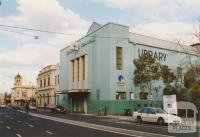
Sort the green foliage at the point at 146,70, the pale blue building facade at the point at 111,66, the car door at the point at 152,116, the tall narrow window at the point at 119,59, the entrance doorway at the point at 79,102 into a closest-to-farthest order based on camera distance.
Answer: the car door at the point at 152,116
the green foliage at the point at 146,70
the pale blue building facade at the point at 111,66
the tall narrow window at the point at 119,59
the entrance doorway at the point at 79,102

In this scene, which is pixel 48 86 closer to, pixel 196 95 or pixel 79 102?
pixel 79 102

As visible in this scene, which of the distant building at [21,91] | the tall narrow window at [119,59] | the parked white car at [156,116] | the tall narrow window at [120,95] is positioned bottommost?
the parked white car at [156,116]

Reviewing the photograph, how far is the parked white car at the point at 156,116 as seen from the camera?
28.8m

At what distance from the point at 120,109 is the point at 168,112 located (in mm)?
20240

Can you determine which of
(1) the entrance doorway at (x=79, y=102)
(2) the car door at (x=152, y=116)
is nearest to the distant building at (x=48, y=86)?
(1) the entrance doorway at (x=79, y=102)

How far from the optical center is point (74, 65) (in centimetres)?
6450

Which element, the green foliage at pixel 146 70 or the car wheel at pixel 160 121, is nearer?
the car wheel at pixel 160 121

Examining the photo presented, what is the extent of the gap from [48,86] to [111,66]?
40.7 meters

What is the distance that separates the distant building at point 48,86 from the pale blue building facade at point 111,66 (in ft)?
68.1

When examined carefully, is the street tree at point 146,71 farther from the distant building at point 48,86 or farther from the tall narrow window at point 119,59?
the distant building at point 48,86

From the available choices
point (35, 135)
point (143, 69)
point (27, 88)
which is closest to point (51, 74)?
point (143, 69)

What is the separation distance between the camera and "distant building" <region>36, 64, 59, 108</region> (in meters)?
84.4

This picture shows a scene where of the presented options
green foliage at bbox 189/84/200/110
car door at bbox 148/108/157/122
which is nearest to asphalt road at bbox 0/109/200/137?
car door at bbox 148/108/157/122

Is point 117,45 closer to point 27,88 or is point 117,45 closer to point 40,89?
point 40,89
